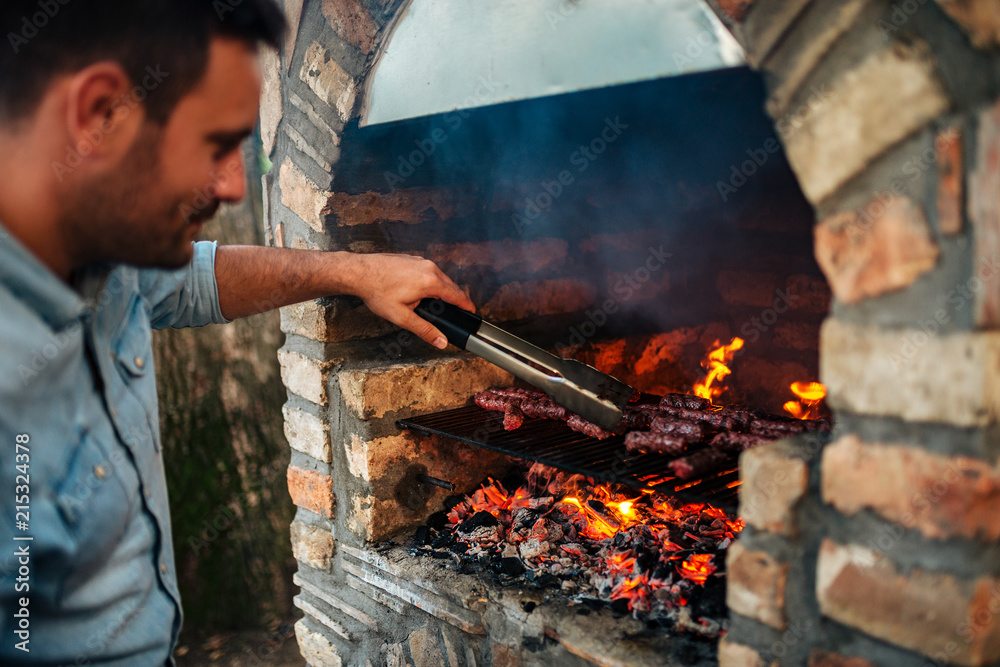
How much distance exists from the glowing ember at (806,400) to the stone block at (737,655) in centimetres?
181

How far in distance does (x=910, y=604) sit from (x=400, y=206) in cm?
213

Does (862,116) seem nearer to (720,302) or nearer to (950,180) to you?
(950,180)

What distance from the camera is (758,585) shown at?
4.56 feet

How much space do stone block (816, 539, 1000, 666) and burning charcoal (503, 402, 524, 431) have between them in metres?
1.22

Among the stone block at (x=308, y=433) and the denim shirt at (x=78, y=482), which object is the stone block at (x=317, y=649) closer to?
the stone block at (x=308, y=433)

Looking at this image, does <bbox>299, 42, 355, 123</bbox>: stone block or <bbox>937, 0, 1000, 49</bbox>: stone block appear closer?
<bbox>937, 0, 1000, 49</bbox>: stone block

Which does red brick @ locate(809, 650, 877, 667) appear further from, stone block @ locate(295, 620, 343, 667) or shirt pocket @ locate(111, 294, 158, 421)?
stone block @ locate(295, 620, 343, 667)

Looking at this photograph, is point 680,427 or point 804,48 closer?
point 804,48

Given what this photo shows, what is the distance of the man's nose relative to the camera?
4.69 ft

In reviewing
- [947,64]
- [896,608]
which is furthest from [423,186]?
[896,608]

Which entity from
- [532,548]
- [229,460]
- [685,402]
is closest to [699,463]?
[685,402]

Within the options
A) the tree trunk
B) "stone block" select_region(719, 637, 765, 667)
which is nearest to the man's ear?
"stone block" select_region(719, 637, 765, 667)

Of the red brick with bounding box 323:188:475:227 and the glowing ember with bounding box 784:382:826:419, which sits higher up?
the red brick with bounding box 323:188:475:227

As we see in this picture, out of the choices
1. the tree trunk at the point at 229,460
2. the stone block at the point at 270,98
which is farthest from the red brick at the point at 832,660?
the tree trunk at the point at 229,460
